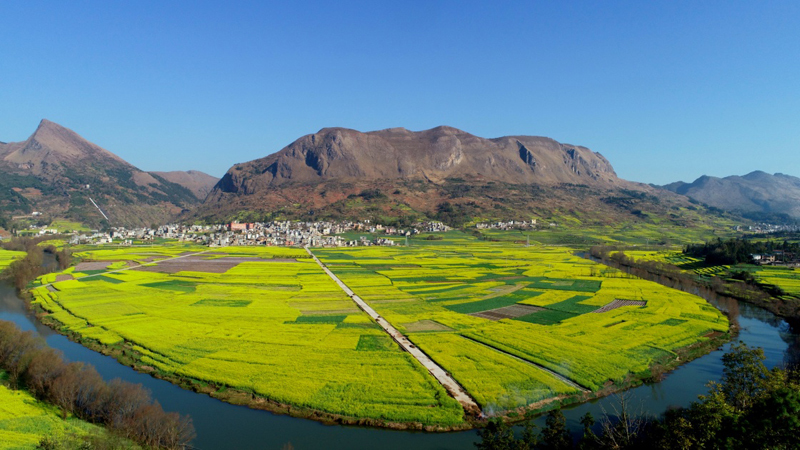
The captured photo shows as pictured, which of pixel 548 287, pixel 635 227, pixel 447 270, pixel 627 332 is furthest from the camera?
pixel 635 227

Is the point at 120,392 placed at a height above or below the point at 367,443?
above

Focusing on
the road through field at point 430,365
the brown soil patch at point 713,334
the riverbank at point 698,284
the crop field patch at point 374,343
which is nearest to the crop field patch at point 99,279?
the road through field at point 430,365

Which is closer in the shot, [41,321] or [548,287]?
[41,321]

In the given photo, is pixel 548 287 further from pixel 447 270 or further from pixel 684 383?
pixel 684 383

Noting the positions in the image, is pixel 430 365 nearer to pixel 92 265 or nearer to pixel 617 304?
pixel 617 304

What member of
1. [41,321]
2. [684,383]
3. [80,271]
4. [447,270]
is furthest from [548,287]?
[80,271]

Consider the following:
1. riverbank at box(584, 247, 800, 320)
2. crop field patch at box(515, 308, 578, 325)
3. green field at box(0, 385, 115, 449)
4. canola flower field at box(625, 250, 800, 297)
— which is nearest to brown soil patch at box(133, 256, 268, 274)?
green field at box(0, 385, 115, 449)

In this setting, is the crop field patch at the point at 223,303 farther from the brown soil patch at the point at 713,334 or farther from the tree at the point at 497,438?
the brown soil patch at the point at 713,334

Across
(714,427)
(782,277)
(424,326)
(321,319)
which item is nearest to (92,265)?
(321,319)
